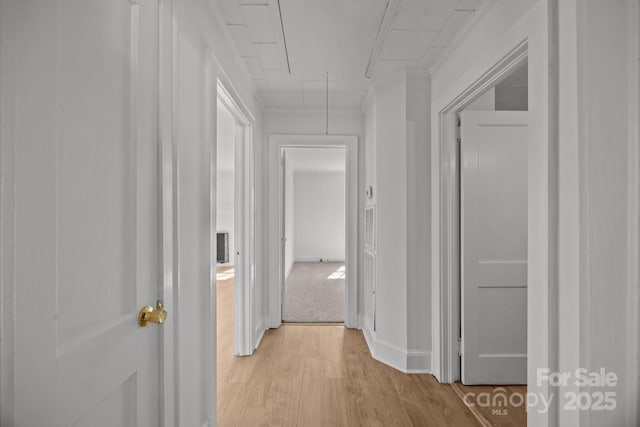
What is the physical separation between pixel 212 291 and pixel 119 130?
1.14 m

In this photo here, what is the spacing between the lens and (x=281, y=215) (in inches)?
143

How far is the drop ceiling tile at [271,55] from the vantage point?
2.27 m

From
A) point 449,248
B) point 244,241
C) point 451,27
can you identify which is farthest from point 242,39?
point 449,248

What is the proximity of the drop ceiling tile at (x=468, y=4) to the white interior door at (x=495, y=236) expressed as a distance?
769 millimetres

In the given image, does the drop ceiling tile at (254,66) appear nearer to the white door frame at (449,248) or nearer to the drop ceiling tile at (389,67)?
the drop ceiling tile at (389,67)

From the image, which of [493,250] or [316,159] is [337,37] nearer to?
[493,250]

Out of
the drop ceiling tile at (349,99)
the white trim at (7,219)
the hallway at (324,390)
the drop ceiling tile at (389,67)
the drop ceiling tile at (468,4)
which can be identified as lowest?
→ the hallway at (324,390)

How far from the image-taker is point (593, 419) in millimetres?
1128

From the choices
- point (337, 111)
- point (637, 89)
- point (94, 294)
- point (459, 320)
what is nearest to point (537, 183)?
point (637, 89)

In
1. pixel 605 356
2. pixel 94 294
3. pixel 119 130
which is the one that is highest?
pixel 119 130

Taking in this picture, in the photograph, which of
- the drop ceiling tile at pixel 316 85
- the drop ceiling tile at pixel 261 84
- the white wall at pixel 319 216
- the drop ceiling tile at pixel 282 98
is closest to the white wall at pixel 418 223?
the drop ceiling tile at pixel 316 85

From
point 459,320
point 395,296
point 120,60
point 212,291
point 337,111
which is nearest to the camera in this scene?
point 120,60

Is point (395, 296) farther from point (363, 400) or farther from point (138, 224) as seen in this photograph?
point (138, 224)

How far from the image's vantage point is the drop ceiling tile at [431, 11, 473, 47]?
1864 mm
